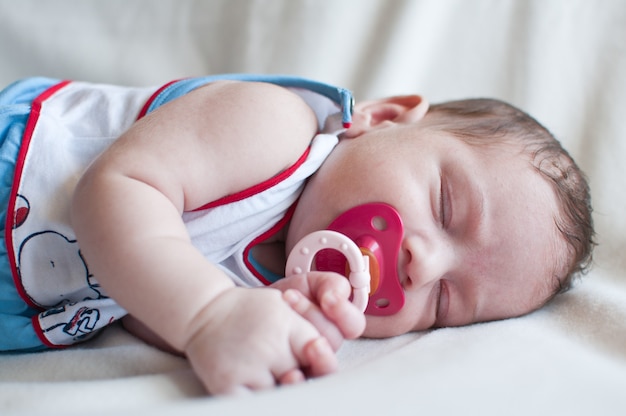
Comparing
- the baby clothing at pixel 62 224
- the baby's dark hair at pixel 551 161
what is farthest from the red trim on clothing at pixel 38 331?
the baby's dark hair at pixel 551 161

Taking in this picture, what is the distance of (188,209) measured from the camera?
0.89 metres

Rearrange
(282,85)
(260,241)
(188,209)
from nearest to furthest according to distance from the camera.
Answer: (188,209) < (260,241) < (282,85)

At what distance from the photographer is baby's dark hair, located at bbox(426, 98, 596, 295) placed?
101 centimetres

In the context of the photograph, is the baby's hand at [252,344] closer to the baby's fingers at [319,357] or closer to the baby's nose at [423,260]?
the baby's fingers at [319,357]

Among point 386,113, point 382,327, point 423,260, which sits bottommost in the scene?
point 382,327

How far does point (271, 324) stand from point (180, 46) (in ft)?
3.44

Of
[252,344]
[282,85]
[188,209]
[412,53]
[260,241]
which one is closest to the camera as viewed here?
[252,344]

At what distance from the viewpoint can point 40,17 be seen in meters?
1.45

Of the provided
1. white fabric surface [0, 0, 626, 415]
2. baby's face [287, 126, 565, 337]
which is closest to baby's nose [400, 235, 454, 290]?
baby's face [287, 126, 565, 337]

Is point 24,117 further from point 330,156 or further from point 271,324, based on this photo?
point 271,324

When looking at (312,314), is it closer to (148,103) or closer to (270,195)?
(270,195)

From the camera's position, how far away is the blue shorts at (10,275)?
938 millimetres

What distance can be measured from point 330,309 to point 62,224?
448 millimetres

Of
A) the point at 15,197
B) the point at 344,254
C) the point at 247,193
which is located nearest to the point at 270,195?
the point at 247,193
